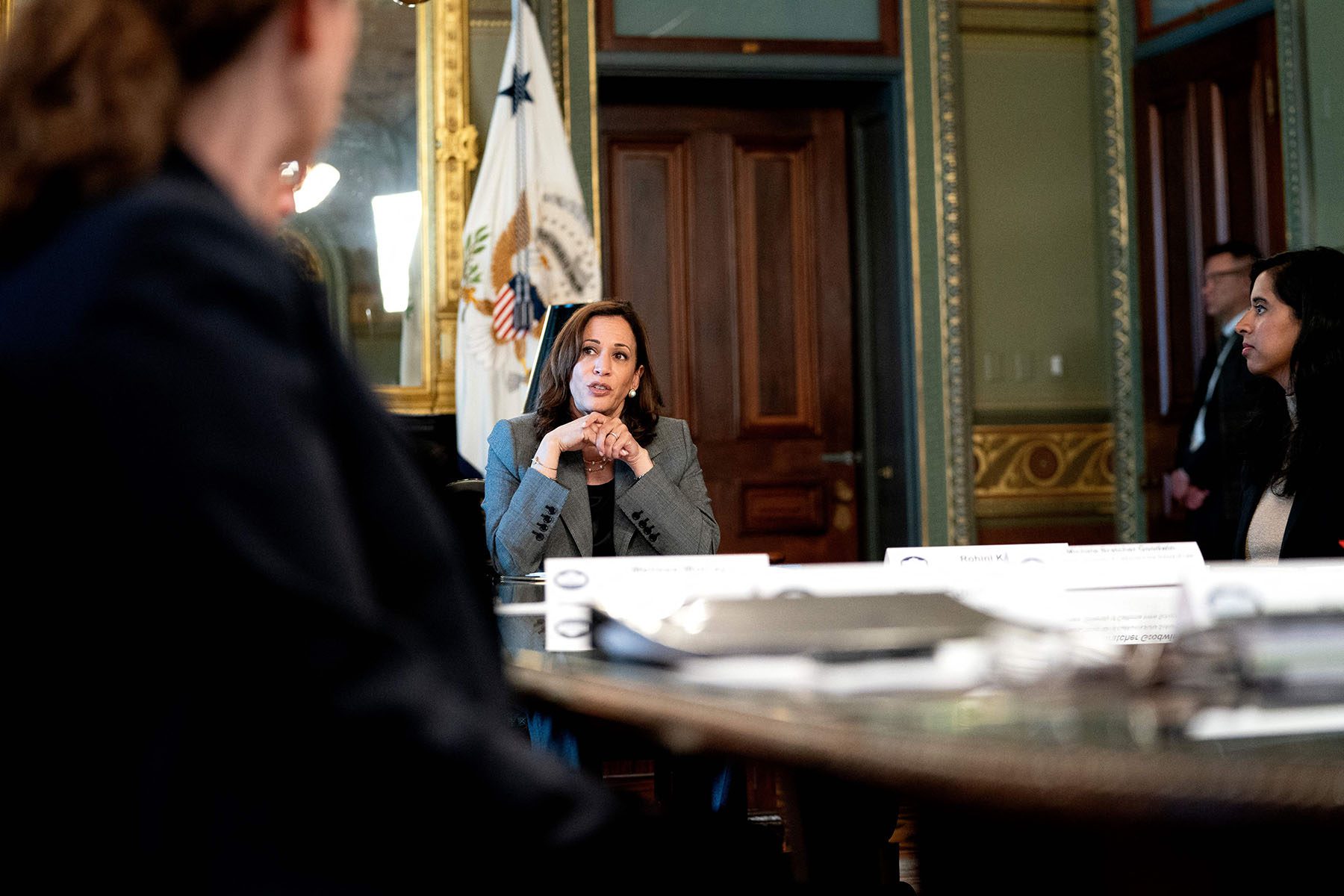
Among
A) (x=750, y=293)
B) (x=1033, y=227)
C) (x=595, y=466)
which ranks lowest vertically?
(x=595, y=466)

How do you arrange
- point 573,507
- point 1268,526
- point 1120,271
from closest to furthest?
point 1268,526
point 573,507
point 1120,271

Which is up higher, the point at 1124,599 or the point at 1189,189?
the point at 1189,189

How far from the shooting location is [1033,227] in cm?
551

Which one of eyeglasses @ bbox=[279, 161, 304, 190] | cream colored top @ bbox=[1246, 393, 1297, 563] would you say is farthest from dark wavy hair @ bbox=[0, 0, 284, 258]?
cream colored top @ bbox=[1246, 393, 1297, 563]

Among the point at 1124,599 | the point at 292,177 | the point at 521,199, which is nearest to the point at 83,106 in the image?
the point at 292,177

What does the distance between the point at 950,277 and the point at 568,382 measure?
266 cm

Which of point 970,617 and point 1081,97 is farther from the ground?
point 1081,97

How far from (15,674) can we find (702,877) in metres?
0.44

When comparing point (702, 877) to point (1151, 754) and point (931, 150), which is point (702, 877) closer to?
point (1151, 754)

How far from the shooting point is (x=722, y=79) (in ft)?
17.3

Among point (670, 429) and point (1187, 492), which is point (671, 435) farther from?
point (1187, 492)

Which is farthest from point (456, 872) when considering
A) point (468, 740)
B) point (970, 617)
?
point (970, 617)

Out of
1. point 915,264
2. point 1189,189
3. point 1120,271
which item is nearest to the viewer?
point 1189,189

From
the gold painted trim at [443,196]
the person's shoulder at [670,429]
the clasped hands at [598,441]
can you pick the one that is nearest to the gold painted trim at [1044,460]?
the gold painted trim at [443,196]
